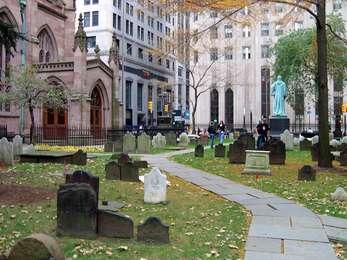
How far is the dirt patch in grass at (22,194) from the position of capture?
34.6ft

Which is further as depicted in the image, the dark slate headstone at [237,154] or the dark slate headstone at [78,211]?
the dark slate headstone at [237,154]

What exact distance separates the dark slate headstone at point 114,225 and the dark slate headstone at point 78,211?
3.9 inches

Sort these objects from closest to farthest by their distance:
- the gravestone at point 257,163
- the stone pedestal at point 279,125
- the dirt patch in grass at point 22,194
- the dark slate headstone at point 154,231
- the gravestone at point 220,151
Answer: the dark slate headstone at point 154,231
the dirt patch in grass at point 22,194
the gravestone at point 257,163
the gravestone at point 220,151
the stone pedestal at point 279,125

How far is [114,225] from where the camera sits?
754 cm

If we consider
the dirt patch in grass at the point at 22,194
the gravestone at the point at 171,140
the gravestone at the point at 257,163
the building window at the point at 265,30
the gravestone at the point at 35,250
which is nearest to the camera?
the gravestone at the point at 35,250

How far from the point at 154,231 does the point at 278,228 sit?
2.32 meters

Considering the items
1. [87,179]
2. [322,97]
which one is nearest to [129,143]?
[322,97]

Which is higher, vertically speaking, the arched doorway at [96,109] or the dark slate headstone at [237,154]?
the arched doorway at [96,109]

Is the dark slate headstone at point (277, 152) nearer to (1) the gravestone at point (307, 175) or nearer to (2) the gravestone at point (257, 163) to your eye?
(2) the gravestone at point (257, 163)

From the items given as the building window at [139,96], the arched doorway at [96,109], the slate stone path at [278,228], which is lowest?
the slate stone path at [278,228]

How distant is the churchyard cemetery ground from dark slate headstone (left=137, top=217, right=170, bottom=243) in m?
0.13

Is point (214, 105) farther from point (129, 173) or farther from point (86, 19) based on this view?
point (129, 173)

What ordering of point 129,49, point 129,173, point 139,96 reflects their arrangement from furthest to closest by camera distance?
point 139,96 → point 129,49 → point 129,173

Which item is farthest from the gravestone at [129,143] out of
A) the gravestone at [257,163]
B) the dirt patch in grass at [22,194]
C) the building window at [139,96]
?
the building window at [139,96]
